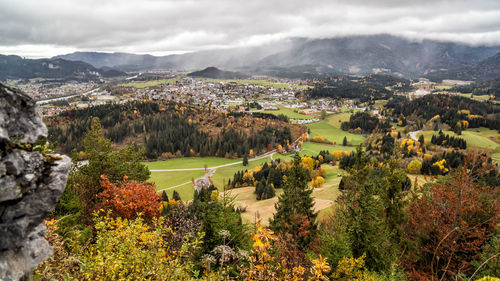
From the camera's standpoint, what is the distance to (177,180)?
80750mm

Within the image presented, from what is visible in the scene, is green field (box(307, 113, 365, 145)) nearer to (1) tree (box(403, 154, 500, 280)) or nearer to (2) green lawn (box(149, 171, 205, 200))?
(2) green lawn (box(149, 171, 205, 200))

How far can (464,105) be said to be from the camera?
17350 cm

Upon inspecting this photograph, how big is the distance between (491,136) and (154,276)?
175 meters

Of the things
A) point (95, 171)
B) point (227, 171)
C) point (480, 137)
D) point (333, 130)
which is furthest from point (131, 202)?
point (480, 137)

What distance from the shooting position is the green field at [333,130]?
5351 inches

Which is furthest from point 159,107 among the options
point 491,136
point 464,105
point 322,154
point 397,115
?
point 464,105

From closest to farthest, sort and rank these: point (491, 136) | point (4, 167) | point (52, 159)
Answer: point (4, 167)
point (52, 159)
point (491, 136)

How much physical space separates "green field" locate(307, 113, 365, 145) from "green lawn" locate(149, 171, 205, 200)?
80.2 m

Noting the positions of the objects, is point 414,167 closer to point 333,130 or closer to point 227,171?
point 227,171

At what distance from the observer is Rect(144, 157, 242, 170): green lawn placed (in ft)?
319

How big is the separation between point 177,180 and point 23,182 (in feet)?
260

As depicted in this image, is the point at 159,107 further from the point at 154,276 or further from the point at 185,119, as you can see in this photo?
the point at 154,276

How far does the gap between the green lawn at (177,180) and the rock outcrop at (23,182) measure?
212 feet

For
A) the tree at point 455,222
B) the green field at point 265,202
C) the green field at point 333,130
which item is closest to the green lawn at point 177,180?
the green field at point 265,202
